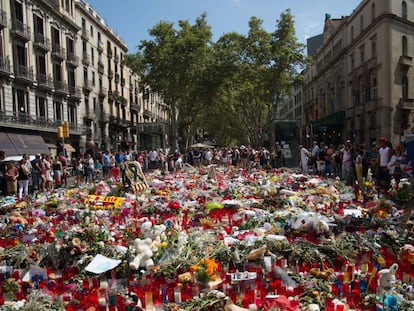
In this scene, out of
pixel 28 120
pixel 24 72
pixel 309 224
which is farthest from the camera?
pixel 28 120

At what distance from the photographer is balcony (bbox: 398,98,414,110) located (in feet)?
103

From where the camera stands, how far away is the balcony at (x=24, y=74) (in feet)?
91.3

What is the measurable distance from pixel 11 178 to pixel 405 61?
101ft

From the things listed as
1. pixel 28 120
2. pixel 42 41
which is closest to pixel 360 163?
pixel 28 120

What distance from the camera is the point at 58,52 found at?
34375 mm

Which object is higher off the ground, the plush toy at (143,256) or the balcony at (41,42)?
the balcony at (41,42)

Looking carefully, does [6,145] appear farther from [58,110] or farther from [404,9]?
[404,9]

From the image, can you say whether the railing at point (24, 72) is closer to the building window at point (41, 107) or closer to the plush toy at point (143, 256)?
the building window at point (41, 107)

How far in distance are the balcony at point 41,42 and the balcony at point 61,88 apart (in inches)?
128

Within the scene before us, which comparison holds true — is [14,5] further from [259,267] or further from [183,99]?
[259,267]

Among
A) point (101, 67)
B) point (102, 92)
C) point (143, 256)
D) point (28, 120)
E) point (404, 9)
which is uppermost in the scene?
point (404, 9)

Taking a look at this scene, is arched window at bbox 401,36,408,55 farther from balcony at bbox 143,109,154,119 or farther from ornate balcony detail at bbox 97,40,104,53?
balcony at bbox 143,109,154,119

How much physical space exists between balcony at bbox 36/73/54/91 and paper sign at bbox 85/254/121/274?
28.8 meters

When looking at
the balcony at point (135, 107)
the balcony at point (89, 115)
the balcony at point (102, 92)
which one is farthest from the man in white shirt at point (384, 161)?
the balcony at point (135, 107)
